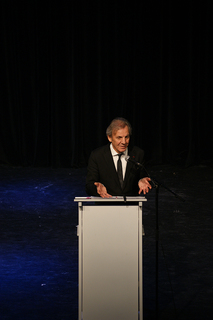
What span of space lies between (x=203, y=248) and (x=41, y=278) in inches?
66.6

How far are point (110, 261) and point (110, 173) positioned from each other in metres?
0.75

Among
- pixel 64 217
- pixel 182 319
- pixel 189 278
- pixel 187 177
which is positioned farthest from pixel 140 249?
pixel 187 177

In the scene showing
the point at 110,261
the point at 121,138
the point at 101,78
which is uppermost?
the point at 101,78

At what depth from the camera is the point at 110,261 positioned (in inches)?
101

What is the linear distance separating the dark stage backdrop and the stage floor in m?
2.11

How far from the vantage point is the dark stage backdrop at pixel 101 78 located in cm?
930

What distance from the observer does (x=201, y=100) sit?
955 cm

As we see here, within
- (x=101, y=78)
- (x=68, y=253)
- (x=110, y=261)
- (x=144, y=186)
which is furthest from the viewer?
(x=101, y=78)

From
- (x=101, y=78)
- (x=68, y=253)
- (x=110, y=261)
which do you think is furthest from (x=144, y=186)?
(x=101, y=78)

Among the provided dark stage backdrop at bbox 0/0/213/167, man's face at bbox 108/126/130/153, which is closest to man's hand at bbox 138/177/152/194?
man's face at bbox 108/126/130/153

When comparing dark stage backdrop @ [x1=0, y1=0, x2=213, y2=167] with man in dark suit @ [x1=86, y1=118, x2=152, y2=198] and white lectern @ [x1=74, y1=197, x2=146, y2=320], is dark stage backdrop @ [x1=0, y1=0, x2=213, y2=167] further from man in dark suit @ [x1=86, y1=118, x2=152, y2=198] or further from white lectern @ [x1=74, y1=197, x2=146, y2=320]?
white lectern @ [x1=74, y1=197, x2=146, y2=320]

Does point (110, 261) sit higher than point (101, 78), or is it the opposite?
point (101, 78)

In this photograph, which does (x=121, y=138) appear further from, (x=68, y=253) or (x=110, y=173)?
Answer: (x=68, y=253)

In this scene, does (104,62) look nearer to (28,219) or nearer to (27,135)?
(27,135)
